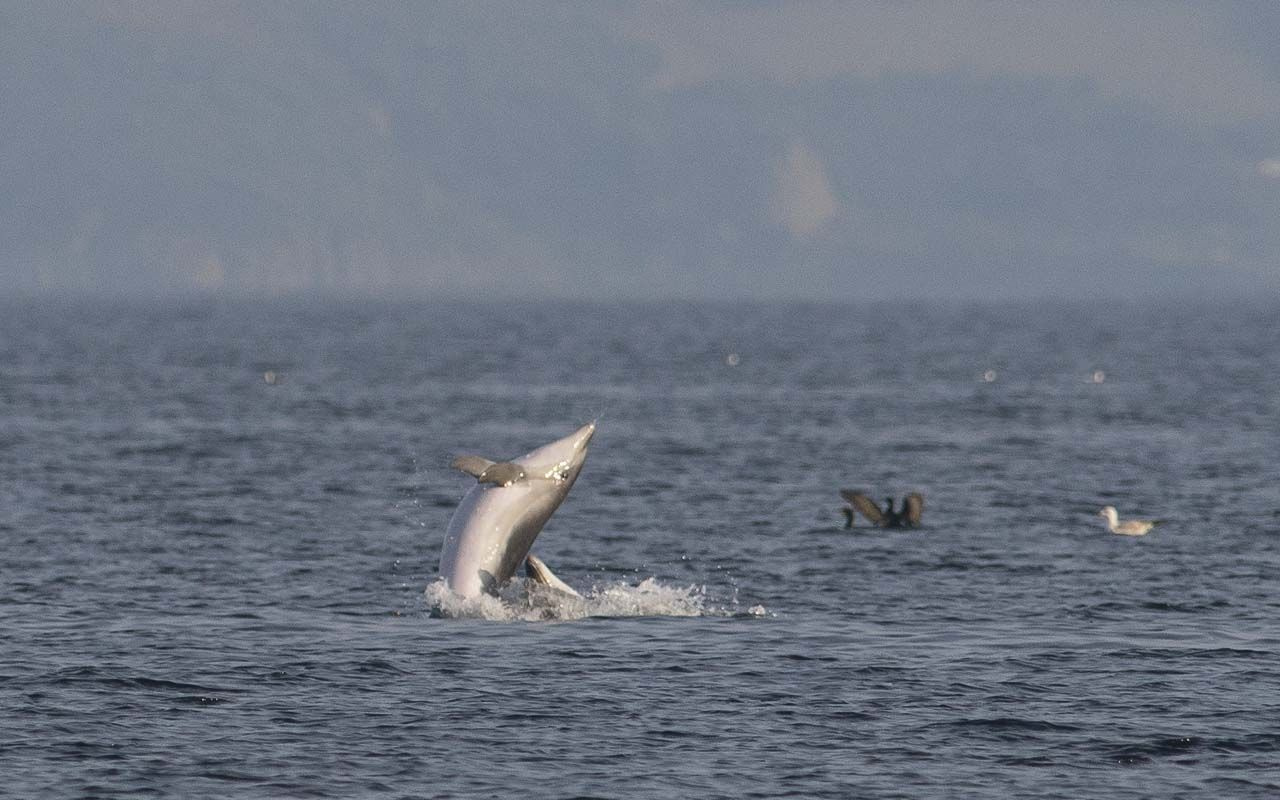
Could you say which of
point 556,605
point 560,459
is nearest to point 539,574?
point 556,605

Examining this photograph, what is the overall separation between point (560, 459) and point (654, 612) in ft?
9.16

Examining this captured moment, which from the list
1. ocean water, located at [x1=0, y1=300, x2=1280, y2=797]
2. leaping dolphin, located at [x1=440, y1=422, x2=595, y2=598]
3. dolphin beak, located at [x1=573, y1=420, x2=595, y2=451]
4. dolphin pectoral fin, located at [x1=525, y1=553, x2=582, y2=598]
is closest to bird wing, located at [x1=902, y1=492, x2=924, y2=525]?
ocean water, located at [x1=0, y1=300, x2=1280, y2=797]

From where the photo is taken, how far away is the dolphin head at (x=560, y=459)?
3023 centimetres

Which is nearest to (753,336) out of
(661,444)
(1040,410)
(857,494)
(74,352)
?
(74,352)

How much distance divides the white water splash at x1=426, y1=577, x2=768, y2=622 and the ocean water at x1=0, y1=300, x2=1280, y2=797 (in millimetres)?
72

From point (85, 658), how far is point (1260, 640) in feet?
51.8

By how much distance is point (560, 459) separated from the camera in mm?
30359

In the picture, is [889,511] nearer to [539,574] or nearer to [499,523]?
[499,523]

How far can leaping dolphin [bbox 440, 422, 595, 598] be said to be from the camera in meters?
29.7

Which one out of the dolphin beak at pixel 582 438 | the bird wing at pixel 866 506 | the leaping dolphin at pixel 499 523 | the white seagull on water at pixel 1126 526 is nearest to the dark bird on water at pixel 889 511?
the bird wing at pixel 866 506

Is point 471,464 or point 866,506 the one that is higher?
point 471,464

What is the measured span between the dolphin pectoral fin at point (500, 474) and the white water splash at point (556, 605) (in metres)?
1.58

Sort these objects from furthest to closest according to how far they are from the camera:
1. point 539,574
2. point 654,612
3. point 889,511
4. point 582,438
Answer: point 889,511 < point 654,612 < point 582,438 < point 539,574

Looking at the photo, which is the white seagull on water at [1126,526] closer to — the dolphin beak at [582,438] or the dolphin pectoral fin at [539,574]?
the dolphin beak at [582,438]
